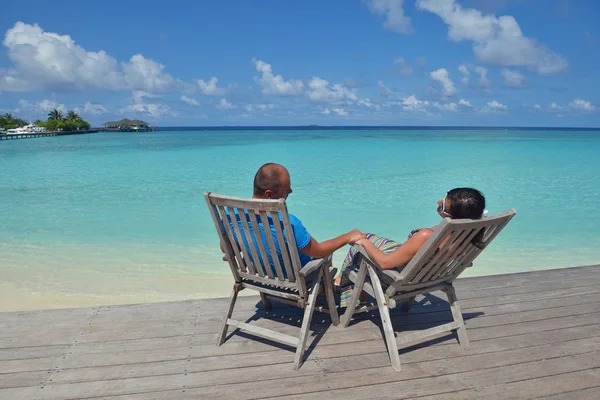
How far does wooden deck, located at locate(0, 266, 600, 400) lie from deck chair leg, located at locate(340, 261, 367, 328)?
69 millimetres

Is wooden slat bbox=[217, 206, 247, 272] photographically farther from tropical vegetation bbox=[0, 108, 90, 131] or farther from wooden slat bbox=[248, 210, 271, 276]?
tropical vegetation bbox=[0, 108, 90, 131]

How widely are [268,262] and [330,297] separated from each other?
1.81ft

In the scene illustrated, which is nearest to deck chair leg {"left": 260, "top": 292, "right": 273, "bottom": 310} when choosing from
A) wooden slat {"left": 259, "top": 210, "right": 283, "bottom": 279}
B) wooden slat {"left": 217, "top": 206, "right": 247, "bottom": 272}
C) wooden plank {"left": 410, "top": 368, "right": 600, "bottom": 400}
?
wooden slat {"left": 217, "top": 206, "right": 247, "bottom": 272}

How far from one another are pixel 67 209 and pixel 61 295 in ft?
20.3

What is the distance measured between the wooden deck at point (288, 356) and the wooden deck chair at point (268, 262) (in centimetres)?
23

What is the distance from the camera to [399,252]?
9.38 feet

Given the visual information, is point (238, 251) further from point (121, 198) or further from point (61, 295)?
point (121, 198)

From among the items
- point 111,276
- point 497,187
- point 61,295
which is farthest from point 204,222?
point 497,187

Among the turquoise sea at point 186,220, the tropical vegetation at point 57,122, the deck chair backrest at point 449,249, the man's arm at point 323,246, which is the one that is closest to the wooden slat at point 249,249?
the man's arm at point 323,246

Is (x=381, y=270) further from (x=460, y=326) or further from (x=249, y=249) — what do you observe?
(x=249, y=249)

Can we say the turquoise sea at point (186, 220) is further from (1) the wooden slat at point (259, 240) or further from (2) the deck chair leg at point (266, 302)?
(1) the wooden slat at point (259, 240)

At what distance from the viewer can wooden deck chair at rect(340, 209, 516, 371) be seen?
260 cm

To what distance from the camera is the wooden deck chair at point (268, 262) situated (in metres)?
2.67

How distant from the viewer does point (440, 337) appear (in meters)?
3.15
